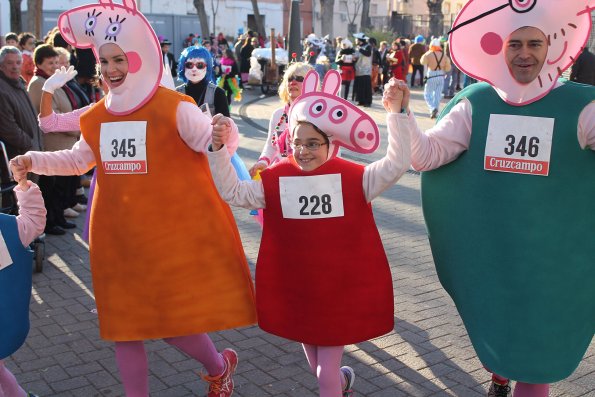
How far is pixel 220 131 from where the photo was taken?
323 cm

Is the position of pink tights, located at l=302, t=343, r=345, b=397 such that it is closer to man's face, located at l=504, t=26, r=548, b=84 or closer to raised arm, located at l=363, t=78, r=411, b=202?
raised arm, located at l=363, t=78, r=411, b=202

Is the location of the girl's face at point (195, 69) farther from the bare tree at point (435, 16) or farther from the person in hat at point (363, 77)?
the bare tree at point (435, 16)

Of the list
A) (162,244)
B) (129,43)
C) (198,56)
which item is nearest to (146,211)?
(162,244)

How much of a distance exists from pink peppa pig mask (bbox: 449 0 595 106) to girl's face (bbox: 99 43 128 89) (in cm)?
165

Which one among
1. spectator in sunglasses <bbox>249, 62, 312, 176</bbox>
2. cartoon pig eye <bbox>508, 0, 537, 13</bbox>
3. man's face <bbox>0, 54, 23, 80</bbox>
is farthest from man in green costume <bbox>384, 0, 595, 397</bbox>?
man's face <bbox>0, 54, 23, 80</bbox>

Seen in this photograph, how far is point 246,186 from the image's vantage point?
340 centimetres

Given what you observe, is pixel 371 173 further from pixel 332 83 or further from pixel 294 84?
pixel 294 84

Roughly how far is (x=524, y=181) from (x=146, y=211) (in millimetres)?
1758

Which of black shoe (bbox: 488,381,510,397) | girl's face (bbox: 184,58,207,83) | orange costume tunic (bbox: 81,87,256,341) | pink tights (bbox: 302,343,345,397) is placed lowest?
black shoe (bbox: 488,381,510,397)

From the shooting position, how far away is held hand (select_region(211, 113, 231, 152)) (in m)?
3.24

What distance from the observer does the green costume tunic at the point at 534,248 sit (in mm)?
3105

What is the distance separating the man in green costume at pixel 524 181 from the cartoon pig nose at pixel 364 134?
0.19m

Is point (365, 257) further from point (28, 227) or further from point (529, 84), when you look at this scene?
point (28, 227)

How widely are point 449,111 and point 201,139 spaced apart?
1.19 metres
